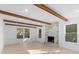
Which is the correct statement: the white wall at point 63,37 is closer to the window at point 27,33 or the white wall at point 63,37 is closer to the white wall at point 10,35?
the white wall at point 10,35

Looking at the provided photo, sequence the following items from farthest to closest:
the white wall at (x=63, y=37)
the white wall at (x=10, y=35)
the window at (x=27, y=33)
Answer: the window at (x=27, y=33) < the white wall at (x=10, y=35) < the white wall at (x=63, y=37)

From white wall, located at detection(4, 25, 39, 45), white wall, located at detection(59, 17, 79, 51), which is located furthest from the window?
white wall, located at detection(59, 17, 79, 51)

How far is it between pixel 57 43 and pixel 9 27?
4394 millimetres

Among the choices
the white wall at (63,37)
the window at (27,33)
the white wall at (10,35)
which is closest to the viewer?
the white wall at (63,37)

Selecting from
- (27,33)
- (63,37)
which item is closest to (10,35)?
(27,33)

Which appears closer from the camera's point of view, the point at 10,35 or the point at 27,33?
the point at 10,35

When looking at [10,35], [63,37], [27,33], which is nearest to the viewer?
[63,37]

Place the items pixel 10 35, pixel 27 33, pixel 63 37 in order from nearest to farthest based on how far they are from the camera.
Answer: pixel 63 37, pixel 10 35, pixel 27 33

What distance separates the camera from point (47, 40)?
28.8 feet

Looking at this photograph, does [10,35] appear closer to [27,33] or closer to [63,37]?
[27,33]

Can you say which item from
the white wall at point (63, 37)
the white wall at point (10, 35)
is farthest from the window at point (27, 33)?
the white wall at point (63, 37)

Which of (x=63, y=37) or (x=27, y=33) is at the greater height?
(x=27, y=33)
